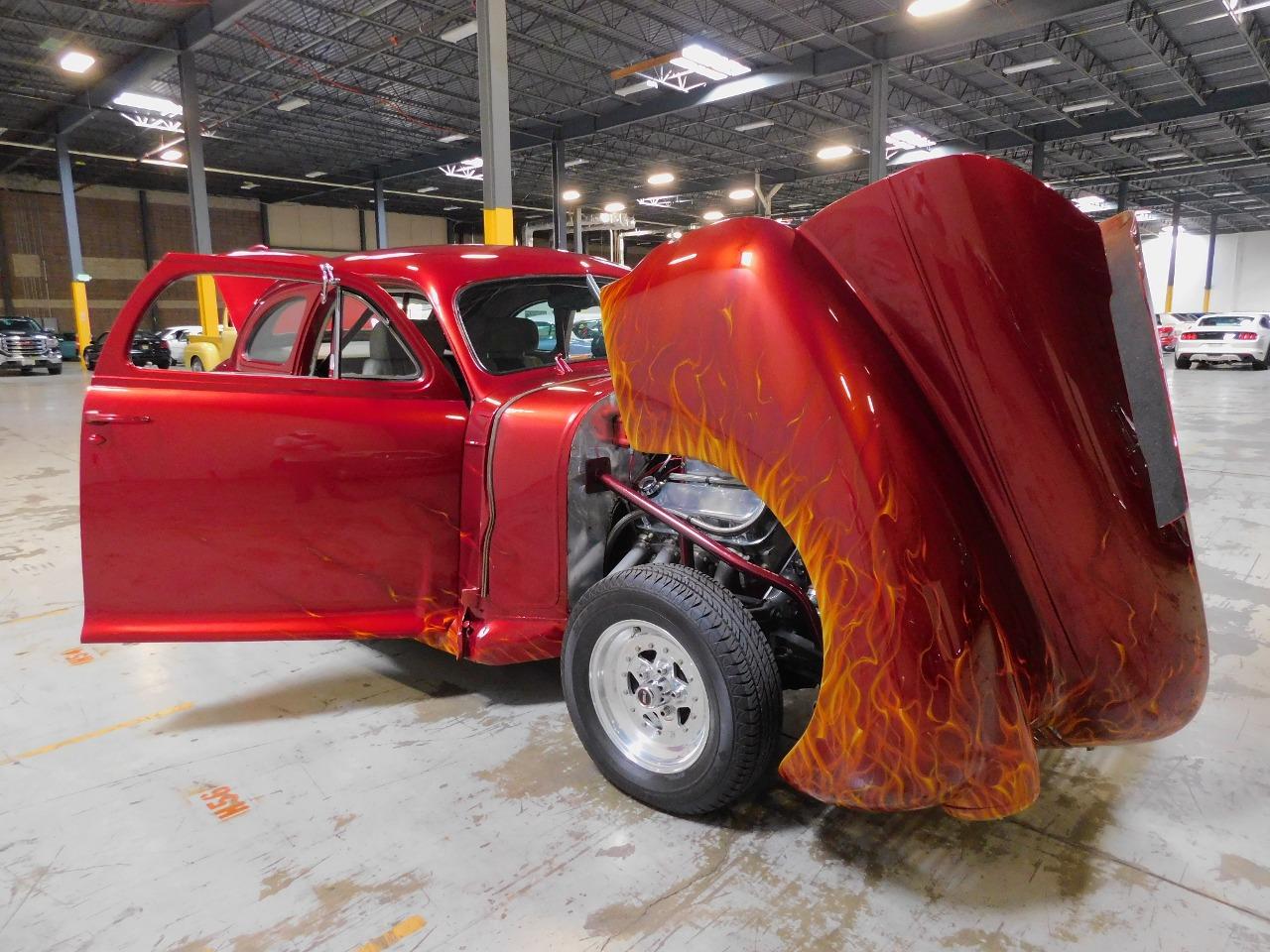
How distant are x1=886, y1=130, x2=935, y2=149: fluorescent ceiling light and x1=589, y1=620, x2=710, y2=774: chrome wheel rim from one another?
2183 centimetres

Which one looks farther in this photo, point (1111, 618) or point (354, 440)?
point (354, 440)

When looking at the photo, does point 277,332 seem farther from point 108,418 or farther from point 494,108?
point 494,108

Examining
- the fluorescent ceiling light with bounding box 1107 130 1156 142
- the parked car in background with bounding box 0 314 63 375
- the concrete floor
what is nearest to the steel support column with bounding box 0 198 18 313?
the parked car in background with bounding box 0 314 63 375

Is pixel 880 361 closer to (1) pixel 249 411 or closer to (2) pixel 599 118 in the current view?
(1) pixel 249 411

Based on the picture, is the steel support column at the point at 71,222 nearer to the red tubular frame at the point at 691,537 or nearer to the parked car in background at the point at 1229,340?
the red tubular frame at the point at 691,537

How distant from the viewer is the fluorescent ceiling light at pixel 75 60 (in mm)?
14399

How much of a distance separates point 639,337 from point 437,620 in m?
1.37

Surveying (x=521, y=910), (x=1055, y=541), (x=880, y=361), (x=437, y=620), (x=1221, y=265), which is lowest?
(x=521, y=910)

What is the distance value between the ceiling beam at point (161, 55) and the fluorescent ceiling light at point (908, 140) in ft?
50.7

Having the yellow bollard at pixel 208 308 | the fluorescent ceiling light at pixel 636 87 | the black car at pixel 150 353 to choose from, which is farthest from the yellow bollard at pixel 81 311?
the fluorescent ceiling light at pixel 636 87

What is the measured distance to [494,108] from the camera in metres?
9.03

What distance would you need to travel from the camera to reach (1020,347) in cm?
178

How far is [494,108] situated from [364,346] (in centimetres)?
675

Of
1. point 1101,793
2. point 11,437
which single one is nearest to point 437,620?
point 1101,793
